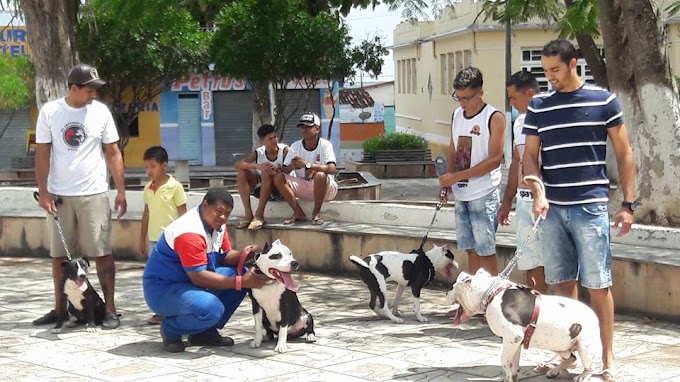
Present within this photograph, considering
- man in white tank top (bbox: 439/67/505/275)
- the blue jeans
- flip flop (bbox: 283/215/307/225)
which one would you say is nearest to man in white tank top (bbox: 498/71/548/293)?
man in white tank top (bbox: 439/67/505/275)

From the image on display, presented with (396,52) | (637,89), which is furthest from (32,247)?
(396,52)

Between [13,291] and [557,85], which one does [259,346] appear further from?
[13,291]

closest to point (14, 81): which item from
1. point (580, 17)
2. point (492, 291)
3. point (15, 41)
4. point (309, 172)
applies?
point (15, 41)

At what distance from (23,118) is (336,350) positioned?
30.6 meters

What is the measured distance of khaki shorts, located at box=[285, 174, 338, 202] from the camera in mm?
10406

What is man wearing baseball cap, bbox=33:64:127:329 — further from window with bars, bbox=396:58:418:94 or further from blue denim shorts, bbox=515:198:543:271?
window with bars, bbox=396:58:418:94

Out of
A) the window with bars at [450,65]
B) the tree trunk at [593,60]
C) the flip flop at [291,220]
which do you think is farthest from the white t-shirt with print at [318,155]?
the window with bars at [450,65]

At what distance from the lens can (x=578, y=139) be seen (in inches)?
229

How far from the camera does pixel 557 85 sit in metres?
5.84

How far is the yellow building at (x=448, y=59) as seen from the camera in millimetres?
31188

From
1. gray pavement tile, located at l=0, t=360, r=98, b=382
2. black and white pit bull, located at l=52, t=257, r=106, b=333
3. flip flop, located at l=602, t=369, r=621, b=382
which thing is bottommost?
gray pavement tile, located at l=0, t=360, r=98, b=382

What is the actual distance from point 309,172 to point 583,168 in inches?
185

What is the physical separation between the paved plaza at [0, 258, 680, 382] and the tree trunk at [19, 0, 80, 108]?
14.1ft

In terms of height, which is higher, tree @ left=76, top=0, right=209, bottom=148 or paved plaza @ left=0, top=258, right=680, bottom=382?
tree @ left=76, top=0, right=209, bottom=148
